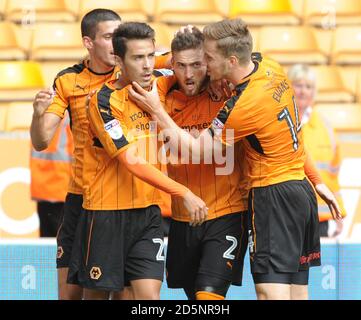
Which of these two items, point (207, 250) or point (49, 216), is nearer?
point (207, 250)

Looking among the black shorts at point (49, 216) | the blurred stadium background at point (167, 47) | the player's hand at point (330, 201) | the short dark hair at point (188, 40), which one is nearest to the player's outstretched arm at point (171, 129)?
the short dark hair at point (188, 40)

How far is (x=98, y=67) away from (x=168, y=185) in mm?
1056

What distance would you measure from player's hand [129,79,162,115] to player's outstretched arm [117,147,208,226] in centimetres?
27

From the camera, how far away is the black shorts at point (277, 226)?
236 inches

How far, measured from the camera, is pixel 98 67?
6637 mm

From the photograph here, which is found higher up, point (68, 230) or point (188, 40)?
point (188, 40)

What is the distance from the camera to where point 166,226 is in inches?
320

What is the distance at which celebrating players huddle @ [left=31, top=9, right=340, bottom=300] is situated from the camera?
5.98 meters

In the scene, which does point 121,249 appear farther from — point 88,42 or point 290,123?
point 88,42

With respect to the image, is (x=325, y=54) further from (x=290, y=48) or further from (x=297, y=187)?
(x=297, y=187)

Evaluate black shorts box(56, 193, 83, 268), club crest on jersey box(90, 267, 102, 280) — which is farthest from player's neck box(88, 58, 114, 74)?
club crest on jersey box(90, 267, 102, 280)

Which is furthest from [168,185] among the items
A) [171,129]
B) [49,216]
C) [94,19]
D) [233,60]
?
[49,216]

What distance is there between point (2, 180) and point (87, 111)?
2778mm

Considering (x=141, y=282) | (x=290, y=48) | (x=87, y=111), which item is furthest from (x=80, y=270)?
(x=290, y=48)
